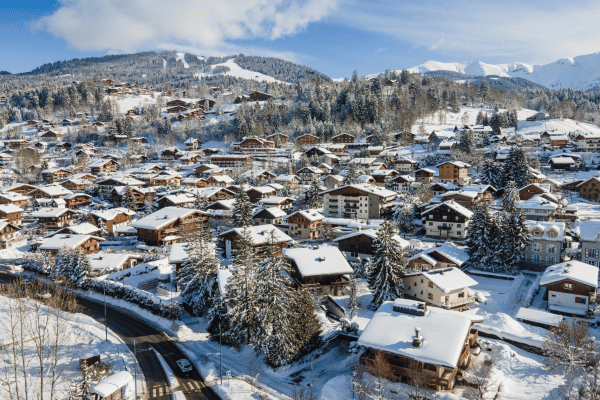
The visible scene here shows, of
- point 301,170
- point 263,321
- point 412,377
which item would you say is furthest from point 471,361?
point 301,170

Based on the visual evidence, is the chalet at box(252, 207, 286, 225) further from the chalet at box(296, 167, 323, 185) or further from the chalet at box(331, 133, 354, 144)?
the chalet at box(331, 133, 354, 144)

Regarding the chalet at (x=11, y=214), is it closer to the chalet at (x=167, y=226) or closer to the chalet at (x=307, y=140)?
the chalet at (x=167, y=226)

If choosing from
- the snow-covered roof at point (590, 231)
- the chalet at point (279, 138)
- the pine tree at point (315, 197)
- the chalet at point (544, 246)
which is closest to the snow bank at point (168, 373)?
the chalet at point (544, 246)

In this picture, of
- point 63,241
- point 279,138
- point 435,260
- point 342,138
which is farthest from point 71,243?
point 342,138

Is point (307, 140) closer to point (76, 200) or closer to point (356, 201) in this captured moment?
Answer: point (356, 201)

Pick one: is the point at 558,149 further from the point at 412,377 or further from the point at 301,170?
the point at 412,377

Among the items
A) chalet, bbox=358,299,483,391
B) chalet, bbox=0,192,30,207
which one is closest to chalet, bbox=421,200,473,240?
chalet, bbox=358,299,483,391
